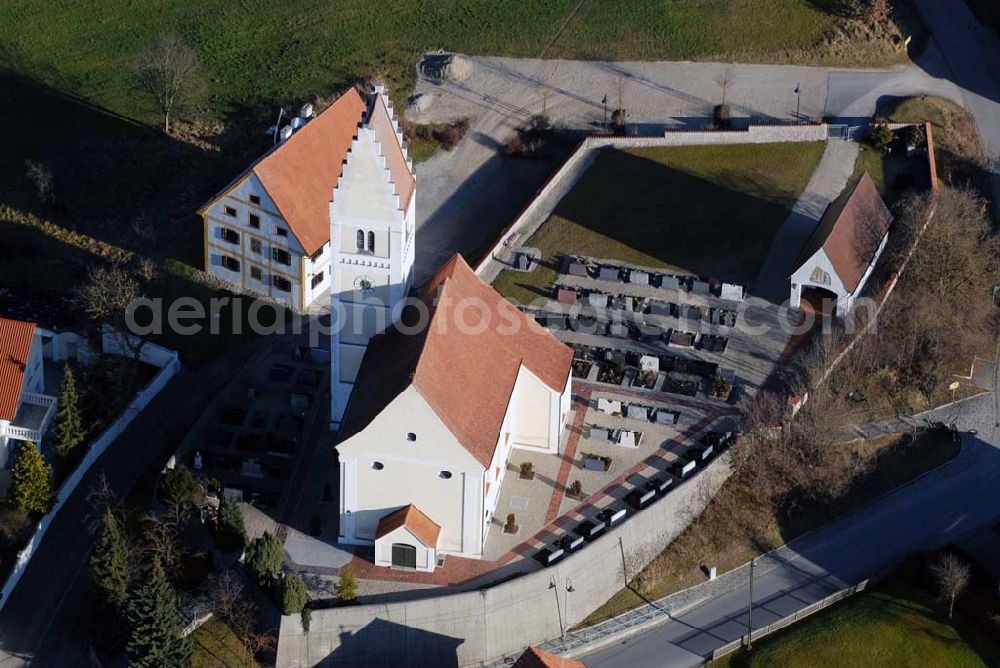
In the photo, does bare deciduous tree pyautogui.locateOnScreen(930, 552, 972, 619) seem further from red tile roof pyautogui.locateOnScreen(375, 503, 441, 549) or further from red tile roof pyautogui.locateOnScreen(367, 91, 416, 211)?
red tile roof pyautogui.locateOnScreen(367, 91, 416, 211)

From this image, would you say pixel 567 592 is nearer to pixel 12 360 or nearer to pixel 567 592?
pixel 567 592

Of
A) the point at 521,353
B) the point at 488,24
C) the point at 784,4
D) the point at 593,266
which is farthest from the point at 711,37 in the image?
the point at 521,353

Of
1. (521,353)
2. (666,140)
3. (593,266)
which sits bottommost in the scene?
(521,353)

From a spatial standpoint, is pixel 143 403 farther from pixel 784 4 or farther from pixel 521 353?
pixel 784 4

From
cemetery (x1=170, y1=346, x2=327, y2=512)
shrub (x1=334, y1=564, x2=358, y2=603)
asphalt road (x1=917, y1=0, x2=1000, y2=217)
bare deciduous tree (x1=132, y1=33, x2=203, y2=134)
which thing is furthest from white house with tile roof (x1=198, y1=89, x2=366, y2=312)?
asphalt road (x1=917, y1=0, x2=1000, y2=217)

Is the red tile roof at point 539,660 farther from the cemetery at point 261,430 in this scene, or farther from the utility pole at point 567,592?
the cemetery at point 261,430
